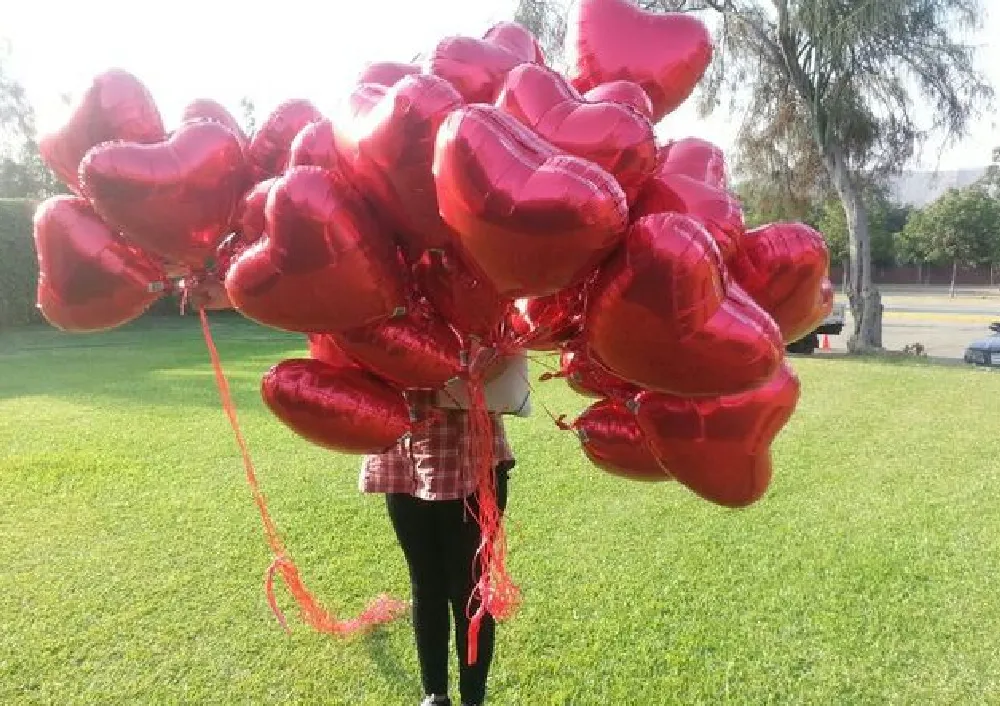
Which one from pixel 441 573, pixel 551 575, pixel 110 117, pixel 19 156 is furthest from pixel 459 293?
pixel 19 156

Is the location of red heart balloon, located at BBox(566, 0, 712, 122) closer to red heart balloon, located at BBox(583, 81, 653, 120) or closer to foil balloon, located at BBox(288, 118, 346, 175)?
red heart balloon, located at BBox(583, 81, 653, 120)

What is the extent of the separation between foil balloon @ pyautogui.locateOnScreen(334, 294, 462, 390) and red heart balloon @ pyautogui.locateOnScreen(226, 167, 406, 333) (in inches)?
5.0

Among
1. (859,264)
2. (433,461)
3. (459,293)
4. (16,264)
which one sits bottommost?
(859,264)

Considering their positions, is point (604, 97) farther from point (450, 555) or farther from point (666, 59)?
point (450, 555)

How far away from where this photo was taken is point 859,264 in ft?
39.8

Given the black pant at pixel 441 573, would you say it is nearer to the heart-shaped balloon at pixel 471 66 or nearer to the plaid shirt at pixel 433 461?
the plaid shirt at pixel 433 461

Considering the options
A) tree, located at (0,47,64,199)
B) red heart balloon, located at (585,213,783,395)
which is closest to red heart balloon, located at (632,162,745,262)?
red heart balloon, located at (585,213,783,395)

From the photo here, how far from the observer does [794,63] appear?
11.6 m

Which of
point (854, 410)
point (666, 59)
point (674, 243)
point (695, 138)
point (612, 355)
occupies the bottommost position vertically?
point (854, 410)

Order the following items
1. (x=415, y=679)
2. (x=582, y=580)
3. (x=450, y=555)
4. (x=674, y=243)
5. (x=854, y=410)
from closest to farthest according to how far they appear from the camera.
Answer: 1. (x=674, y=243)
2. (x=450, y=555)
3. (x=415, y=679)
4. (x=582, y=580)
5. (x=854, y=410)

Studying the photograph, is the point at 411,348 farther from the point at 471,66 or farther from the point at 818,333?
the point at 818,333

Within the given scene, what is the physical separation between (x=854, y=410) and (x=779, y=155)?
7029 mm

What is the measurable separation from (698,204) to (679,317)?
29 cm

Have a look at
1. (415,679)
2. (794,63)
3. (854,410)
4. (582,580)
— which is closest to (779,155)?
(794,63)
